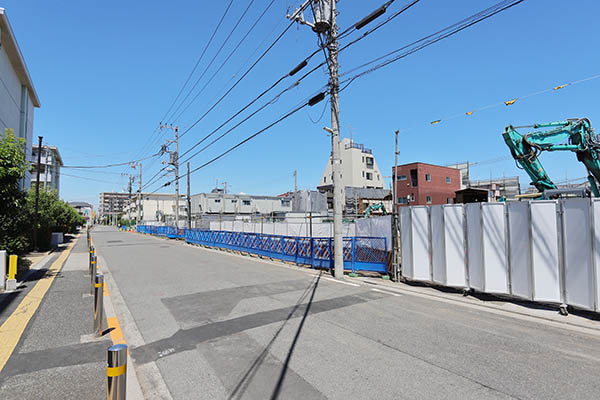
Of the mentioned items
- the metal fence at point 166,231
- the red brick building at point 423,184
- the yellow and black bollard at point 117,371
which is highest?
the red brick building at point 423,184

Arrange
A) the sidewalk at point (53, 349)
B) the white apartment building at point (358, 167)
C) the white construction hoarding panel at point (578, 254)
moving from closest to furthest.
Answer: the sidewalk at point (53, 349) → the white construction hoarding panel at point (578, 254) → the white apartment building at point (358, 167)

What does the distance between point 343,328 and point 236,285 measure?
4.69 metres

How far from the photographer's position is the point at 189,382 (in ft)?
12.6

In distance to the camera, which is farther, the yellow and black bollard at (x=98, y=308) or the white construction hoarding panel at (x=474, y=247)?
the white construction hoarding panel at (x=474, y=247)

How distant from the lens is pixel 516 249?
280 inches

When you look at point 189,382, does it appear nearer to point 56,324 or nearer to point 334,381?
point 334,381

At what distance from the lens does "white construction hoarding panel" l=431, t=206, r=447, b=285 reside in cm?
855

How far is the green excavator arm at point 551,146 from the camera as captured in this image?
11.7m

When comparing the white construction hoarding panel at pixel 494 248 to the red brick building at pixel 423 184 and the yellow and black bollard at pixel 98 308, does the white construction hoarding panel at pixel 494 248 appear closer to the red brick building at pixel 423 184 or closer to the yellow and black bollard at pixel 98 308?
the yellow and black bollard at pixel 98 308

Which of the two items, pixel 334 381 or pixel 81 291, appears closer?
pixel 334 381

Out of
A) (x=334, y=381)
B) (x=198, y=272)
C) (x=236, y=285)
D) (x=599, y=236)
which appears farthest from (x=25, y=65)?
(x=599, y=236)

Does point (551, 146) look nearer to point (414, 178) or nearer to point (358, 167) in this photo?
point (414, 178)

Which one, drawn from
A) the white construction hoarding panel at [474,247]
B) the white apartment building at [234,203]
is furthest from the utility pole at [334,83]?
the white apartment building at [234,203]

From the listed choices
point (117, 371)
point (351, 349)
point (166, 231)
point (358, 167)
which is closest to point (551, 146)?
point (351, 349)
